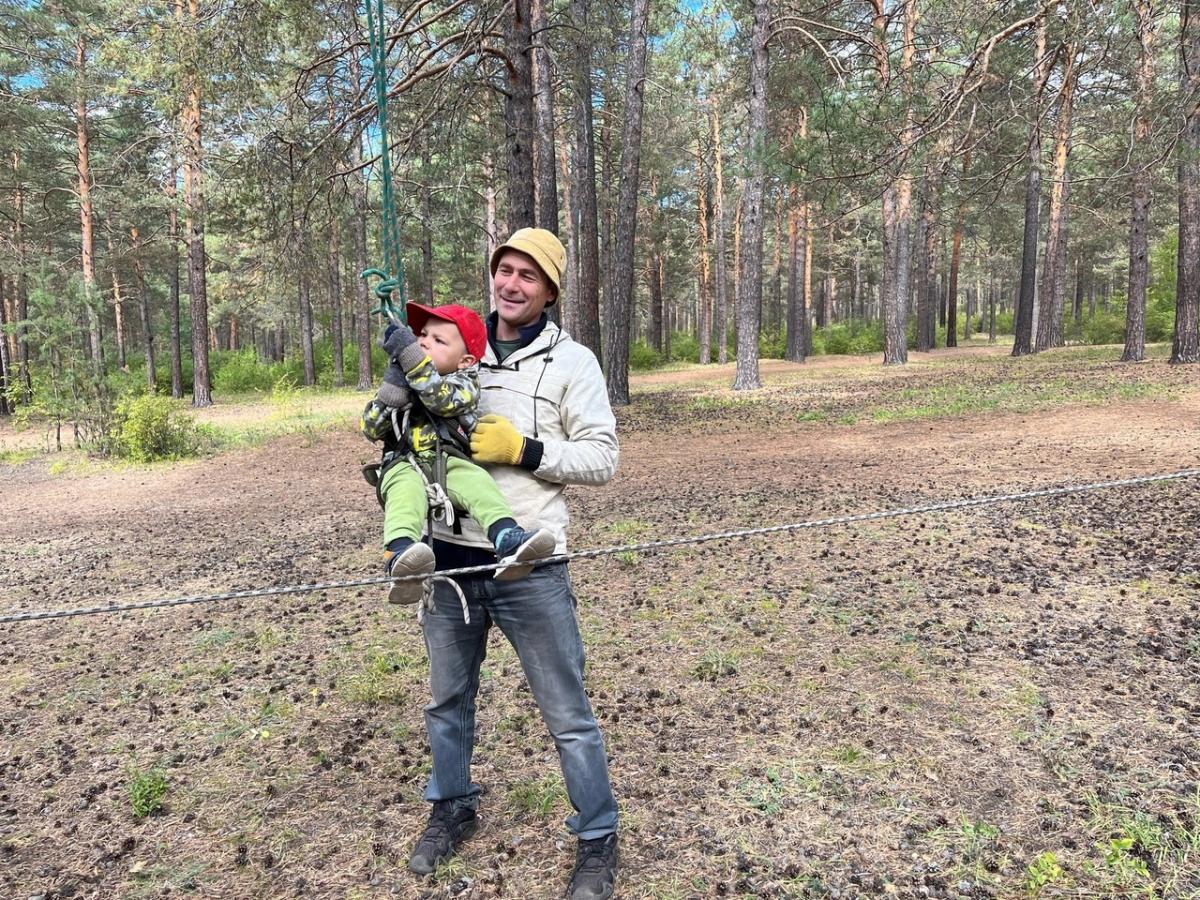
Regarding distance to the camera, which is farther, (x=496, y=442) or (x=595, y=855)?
(x=595, y=855)

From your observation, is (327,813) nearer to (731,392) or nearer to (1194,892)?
(1194,892)

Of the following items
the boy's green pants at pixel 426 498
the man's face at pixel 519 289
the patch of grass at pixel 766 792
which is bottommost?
the patch of grass at pixel 766 792

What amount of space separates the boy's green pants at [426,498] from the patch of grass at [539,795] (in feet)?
4.32

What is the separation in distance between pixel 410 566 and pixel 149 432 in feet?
37.7

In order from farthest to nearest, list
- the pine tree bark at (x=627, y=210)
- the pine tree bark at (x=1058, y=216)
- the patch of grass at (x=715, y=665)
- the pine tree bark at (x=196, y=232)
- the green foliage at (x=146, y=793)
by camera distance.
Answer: the pine tree bark at (x=1058, y=216), the pine tree bark at (x=196, y=232), the pine tree bark at (x=627, y=210), the patch of grass at (x=715, y=665), the green foliage at (x=146, y=793)

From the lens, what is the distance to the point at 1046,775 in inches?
110

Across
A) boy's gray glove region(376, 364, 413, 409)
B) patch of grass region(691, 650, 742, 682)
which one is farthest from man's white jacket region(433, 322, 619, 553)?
patch of grass region(691, 650, 742, 682)

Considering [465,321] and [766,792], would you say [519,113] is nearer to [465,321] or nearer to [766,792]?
[465,321]

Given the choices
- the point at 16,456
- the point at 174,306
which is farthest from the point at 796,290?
the point at 16,456

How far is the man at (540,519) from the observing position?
2146 mm

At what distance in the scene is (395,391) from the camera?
81.3 inches

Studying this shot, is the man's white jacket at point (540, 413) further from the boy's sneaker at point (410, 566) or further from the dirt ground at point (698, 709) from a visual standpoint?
the dirt ground at point (698, 709)

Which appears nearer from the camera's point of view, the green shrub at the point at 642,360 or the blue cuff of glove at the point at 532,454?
the blue cuff of glove at the point at 532,454

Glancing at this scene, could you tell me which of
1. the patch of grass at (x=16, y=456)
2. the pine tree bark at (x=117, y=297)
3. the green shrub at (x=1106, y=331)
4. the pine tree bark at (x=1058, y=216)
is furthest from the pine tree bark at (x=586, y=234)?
the green shrub at (x=1106, y=331)
